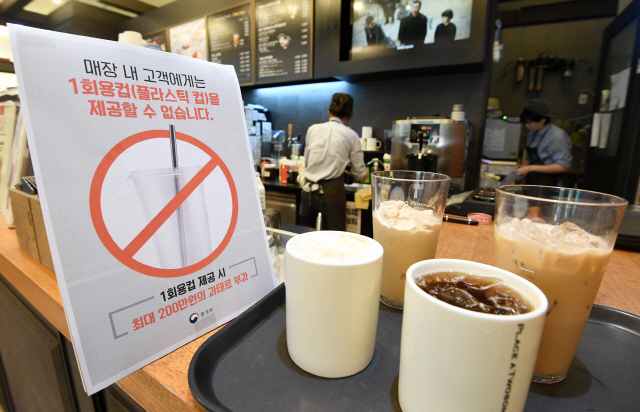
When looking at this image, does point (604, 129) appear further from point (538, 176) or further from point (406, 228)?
point (406, 228)

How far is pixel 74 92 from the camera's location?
1.50 ft

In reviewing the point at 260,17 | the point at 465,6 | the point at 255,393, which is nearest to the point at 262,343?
the point at 255,393

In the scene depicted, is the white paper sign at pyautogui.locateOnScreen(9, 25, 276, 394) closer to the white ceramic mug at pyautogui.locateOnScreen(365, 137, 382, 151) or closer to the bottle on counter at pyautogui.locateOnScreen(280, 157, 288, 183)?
the bottle on counter at pyautogui.locateOnScreen(280, 157, 288, 183)

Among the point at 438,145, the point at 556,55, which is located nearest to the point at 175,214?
the point at 438,145

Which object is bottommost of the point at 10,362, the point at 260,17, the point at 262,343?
the point at 10,362

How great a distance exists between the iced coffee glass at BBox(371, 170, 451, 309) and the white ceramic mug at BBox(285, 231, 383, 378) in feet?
0.59

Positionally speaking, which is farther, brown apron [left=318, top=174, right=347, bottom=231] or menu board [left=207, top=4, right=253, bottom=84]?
menu board [left=207, top=4, right=253, bottom=84]

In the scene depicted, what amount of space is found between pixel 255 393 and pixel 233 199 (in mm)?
346

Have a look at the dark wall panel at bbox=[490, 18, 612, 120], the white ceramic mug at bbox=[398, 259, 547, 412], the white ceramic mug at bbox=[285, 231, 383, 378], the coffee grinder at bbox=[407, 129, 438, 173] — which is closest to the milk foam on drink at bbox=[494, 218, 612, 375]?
the white ceramic mug at bbox=[398, 259, 547, 412]

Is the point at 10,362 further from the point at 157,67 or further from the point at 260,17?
the point at 260,17

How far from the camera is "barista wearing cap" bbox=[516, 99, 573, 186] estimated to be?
3.19m

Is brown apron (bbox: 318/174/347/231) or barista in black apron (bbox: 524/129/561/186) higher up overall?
barista in black apron (bbox: 524/129/561/186)

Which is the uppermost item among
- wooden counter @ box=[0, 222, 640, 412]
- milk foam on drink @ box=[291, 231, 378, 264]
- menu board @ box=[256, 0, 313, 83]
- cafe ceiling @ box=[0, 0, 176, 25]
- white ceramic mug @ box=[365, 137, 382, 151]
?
cafe ceiling @ box=[0, 0, 176, 25]

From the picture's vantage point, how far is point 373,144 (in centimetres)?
350
